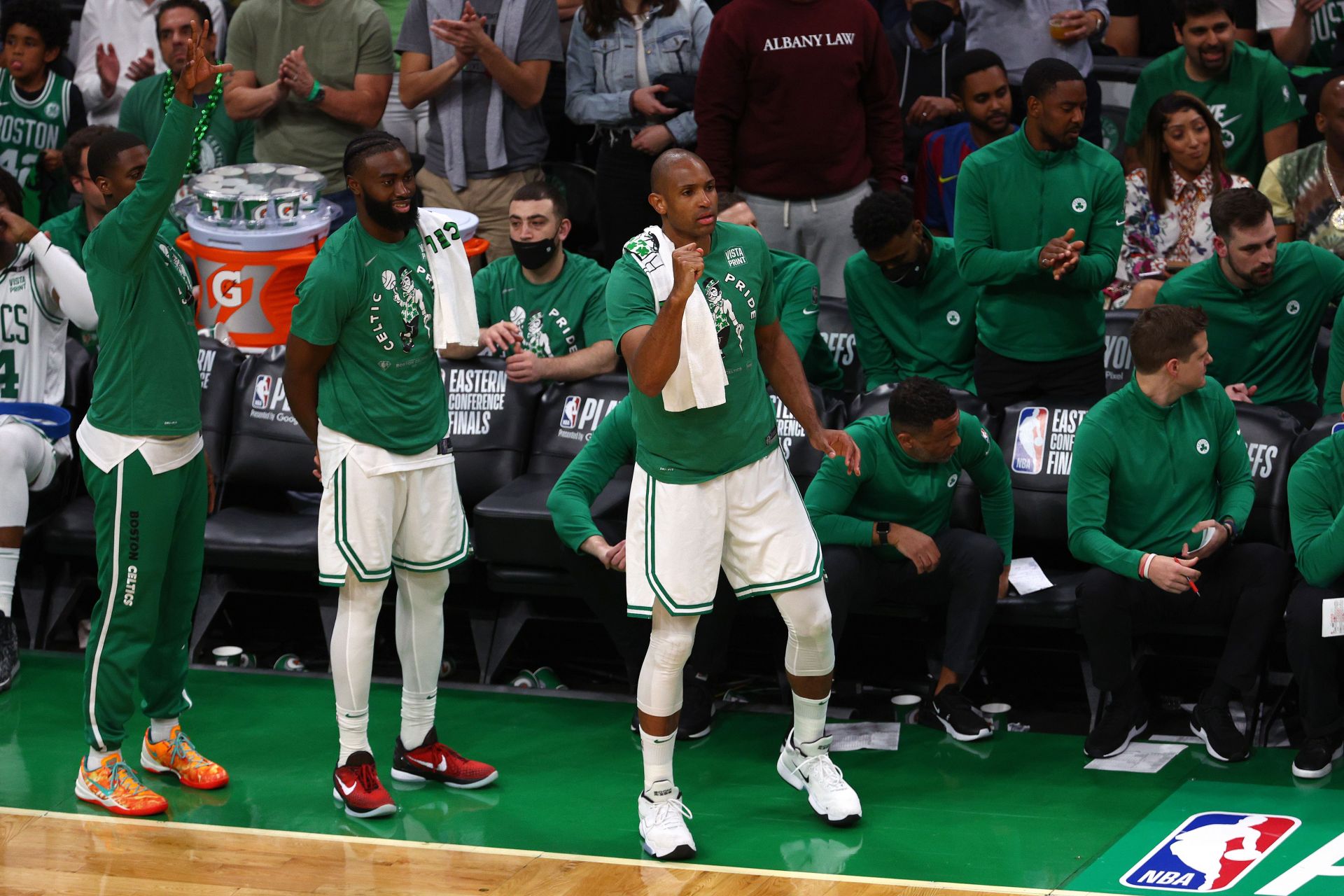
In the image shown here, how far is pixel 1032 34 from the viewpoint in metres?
7.54

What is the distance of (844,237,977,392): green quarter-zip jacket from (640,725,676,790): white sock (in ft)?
7.37

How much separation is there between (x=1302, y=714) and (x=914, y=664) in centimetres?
142

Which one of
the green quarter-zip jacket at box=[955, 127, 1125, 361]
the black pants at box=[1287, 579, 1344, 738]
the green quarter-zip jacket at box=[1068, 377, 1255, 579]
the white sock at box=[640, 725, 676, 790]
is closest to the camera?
the white sock at box=[640, 725, 676, 790]

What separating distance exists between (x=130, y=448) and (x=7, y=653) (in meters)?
1.61

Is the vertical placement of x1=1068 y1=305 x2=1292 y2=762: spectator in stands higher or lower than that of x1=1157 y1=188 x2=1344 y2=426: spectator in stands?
lower

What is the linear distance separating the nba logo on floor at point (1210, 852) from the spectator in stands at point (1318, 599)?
43 centimetres

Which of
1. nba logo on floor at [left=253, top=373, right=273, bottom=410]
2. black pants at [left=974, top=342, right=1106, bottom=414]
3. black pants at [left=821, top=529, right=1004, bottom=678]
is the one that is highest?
black pants at [left=974, top=342, right=1106, bottom=414]

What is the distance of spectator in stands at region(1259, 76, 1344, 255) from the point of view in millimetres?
6699

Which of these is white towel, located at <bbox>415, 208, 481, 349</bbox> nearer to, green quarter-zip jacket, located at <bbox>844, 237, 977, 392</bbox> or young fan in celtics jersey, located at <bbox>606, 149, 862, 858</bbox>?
young fan in celtics jersey, located at <bbox>606, 149, 862, 858</bbox>

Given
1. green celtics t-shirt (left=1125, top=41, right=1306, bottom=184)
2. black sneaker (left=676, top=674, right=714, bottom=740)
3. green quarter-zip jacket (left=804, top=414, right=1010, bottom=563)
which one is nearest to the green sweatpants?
black sneaker (left=676, top=674, right=714, bottom=740)

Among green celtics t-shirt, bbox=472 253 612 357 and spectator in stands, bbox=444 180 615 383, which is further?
green celtics t-shirt, bbox=472 253 612 357

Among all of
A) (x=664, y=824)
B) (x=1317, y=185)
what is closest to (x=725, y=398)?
(x=664, y=824)

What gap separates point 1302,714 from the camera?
5.15 m

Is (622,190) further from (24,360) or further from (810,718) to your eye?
(810,718)
